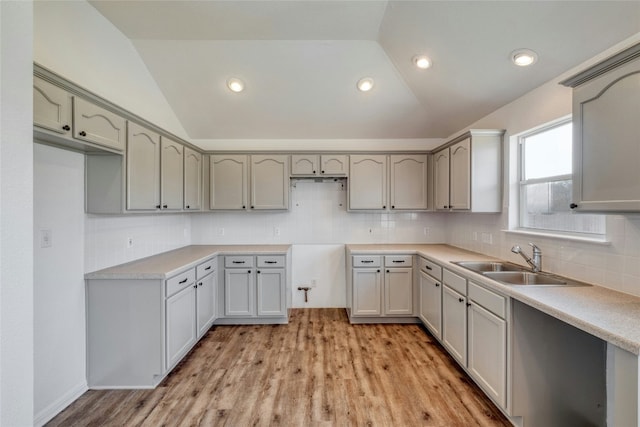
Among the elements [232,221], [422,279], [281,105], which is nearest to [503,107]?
[422,279]

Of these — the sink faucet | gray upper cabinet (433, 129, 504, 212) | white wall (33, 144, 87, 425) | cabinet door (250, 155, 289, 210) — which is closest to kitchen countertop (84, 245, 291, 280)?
white wall (33, 144, 87, 425)

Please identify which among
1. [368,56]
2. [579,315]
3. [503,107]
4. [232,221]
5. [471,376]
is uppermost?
[368,56]

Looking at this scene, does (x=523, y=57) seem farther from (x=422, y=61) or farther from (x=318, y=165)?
(x=318, y=165)

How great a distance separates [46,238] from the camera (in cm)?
190

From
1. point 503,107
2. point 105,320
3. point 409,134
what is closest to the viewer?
point 105,320

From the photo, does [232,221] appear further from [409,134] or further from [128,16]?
[409,134]

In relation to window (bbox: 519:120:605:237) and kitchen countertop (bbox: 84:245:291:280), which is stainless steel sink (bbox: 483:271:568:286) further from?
kitchen countertop (bbox: 84:245:291:280)

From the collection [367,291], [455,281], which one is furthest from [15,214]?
[367,291]

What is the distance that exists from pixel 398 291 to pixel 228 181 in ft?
8.33

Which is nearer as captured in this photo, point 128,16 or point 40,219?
point 40,219

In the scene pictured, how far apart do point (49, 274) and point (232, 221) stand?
2.16m

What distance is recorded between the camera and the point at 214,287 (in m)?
3.27

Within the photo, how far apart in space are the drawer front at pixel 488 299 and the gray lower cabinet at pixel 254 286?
Result: 200 centimetres

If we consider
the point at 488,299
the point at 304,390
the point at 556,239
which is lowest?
the point at 304,390
